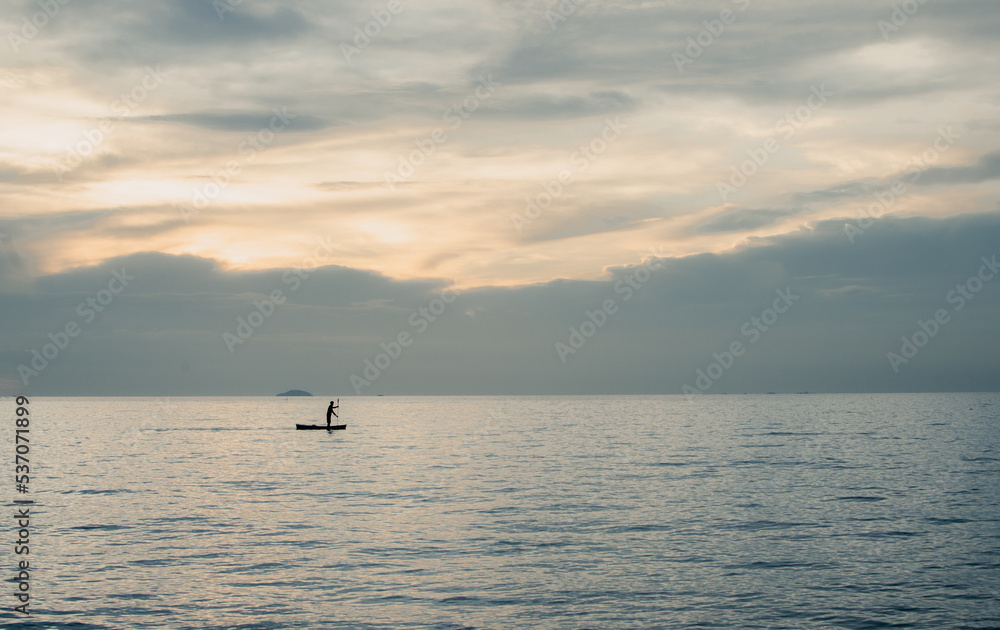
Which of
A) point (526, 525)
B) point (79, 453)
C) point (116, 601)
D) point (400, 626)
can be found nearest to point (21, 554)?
point (116, 601)

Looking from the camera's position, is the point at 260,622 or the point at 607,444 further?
the point at 607,444

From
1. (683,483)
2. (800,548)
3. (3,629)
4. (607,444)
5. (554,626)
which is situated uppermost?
(607,444)

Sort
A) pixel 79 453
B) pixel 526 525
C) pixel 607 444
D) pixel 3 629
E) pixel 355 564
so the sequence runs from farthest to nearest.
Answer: pixel 607 444 < pixel 79 453 < pixel 526 525 < pixel 355 564 < pixel 3 629

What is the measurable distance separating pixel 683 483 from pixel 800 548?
75.9 feet

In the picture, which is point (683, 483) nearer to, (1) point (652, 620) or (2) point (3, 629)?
(1) point (652, 620)

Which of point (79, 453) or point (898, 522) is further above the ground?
point (79, 453)

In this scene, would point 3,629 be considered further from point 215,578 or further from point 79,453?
point 79,453

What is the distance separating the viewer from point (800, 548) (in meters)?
34.3

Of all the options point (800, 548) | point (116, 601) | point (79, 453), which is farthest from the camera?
point (79, 453)

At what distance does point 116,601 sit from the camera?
2644 cm

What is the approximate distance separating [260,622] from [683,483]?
39.9m

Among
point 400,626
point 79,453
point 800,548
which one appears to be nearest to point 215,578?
point 400,626

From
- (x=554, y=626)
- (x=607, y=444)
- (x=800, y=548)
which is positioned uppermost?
(x=607, y=444)

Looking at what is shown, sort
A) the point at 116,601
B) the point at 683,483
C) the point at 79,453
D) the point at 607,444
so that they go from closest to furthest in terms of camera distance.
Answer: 1. the point at 116,601
2. the point at 683,483
3. the point at 79,453
4. the point at 607,444
